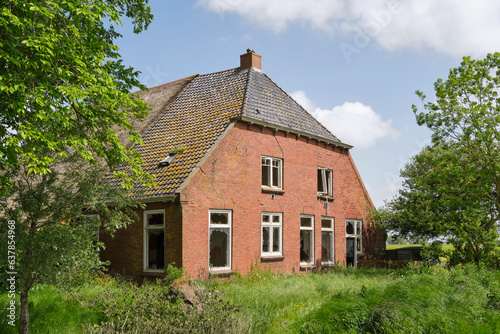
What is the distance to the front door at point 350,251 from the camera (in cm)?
2323

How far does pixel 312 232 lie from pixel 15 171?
13.4m

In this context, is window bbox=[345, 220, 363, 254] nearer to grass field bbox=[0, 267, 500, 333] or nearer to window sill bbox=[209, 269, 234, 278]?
window sill bbox=[209, 269, 234, 278]

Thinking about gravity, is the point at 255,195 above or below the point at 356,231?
above

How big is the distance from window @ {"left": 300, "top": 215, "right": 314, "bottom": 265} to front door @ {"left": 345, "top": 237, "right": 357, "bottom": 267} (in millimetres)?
3551

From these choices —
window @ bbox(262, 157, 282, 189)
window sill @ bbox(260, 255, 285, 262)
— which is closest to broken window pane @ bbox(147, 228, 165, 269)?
window sill @ bbox(260, 255, 285, 262)

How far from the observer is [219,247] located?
54.0 ft

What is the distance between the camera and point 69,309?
34.5 feet

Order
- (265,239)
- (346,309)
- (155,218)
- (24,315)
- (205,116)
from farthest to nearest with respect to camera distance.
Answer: (205,116) < (265,239) < (155,218) < (24,315) < (346,309)

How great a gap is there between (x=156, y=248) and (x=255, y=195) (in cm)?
415

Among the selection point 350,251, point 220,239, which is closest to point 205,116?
point 220,239

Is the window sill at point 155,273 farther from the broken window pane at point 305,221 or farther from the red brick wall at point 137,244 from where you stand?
the broken window pane at point 305,221

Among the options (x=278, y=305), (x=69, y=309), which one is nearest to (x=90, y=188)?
(x=69, y=309)

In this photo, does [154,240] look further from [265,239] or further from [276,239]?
[276,239]

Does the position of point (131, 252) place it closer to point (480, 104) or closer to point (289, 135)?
point (289, 135)
